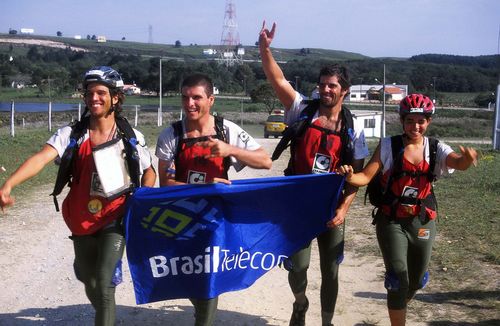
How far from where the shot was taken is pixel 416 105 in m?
5.46

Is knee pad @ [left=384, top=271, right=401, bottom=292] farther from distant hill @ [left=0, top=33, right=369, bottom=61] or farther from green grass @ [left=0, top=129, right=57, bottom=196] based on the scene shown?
distant hill @ [left=0, top=33, right=369, bottom=61]

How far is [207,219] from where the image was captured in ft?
16.9

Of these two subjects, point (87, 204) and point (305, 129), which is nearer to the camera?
point (87, 204)

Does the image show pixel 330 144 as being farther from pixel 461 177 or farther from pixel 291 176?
pixel 461 177

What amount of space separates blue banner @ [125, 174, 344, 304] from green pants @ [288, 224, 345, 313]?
17 centimetres

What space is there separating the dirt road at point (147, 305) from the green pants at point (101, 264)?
3.95 ft

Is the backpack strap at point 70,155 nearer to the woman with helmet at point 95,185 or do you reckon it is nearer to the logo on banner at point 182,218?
the woman with helmet at point 95,185

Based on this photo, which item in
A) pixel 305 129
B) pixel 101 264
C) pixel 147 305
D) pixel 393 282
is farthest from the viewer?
pixel 147 305

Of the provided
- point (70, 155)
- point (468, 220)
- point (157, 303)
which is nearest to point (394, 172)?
point (70, 155)

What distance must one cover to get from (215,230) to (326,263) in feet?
3.64

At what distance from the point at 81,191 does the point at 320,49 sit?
563 feet

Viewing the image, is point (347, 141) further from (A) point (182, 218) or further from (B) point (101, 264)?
(B) point (101, 264)

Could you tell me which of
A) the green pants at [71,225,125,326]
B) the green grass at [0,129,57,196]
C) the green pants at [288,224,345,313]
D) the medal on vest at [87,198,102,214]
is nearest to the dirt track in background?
the green pants at [288,224,345,313]

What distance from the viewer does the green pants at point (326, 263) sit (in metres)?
5.74
